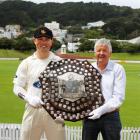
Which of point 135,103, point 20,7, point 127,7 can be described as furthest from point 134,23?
point 135,103

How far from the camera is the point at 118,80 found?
5.71 m

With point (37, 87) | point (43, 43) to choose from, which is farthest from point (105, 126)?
point (43, 43)

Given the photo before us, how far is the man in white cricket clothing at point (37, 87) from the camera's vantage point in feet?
19.2

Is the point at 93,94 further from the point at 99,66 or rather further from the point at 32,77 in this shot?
the point at 32,77

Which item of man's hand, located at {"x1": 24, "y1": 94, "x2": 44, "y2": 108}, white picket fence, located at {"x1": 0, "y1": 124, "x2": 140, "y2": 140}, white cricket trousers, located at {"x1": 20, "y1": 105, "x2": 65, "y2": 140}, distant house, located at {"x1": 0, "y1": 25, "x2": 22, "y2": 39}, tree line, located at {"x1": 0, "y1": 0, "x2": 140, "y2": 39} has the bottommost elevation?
distant house, located at {"x1": 0, "y1": 25, "x2": 22, "y2": 39}

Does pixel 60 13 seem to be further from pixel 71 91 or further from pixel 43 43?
pixel 71 91

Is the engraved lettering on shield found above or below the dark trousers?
above

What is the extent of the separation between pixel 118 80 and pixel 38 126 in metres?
1.05

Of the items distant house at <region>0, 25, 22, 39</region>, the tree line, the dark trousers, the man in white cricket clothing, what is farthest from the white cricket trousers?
the tree line

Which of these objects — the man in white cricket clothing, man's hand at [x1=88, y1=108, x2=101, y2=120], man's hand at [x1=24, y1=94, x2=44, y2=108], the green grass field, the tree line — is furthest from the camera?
the tree line

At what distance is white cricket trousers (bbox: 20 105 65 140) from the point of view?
19.2 feet

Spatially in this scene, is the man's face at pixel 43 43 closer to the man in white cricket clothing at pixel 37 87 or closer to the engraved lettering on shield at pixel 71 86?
the man in white cricket clothing at pixel 37 87

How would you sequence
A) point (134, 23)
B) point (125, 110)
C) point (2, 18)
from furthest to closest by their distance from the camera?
point (2, 18)
point (134, 23)
point (125, 110)

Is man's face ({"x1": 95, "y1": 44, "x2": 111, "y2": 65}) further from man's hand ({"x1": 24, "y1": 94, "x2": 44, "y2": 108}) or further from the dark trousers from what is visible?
man's hand ({"x1": 24, "y1": 94, "x2": 44, "y2": 108})
